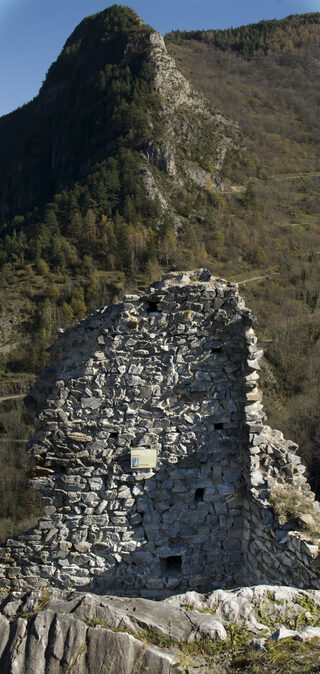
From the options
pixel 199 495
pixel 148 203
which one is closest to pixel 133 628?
pixel 199 495

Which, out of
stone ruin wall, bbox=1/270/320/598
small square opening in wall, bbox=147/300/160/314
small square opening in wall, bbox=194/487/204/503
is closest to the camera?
stone ruin wall, bbox=1/270/320/598

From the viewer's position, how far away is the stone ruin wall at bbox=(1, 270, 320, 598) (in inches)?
221

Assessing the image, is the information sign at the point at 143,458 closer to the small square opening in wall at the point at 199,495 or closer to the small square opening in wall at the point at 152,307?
the small square opening in wall at the point at 199,495

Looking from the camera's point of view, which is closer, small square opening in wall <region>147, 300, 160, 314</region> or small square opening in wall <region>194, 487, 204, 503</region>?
small square opening in wall <region>194, 487, 204, 503</region>

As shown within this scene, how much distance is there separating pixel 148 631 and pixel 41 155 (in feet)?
324

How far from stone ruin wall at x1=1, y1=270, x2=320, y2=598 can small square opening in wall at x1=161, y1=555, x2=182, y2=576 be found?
0.06 feet

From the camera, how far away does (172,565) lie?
5.83m

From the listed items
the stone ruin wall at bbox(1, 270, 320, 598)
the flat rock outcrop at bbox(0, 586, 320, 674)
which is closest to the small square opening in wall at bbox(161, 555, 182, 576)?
the stone ruin wall at bbox(1, 270, 320, 598)

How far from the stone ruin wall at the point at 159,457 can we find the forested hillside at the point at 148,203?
20.4 m

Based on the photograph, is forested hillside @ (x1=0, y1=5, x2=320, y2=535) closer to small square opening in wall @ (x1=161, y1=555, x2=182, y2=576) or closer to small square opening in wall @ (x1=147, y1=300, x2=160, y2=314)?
small square opening in wall @ (x1=161, y1=555, x2=182, y2=576)

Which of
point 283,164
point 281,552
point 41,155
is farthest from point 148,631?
point 41,155

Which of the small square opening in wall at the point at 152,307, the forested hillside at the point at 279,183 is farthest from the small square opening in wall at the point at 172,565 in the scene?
the forested hillside at the point at 279,183

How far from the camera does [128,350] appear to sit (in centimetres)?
583

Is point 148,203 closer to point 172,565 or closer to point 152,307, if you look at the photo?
point 152,307
